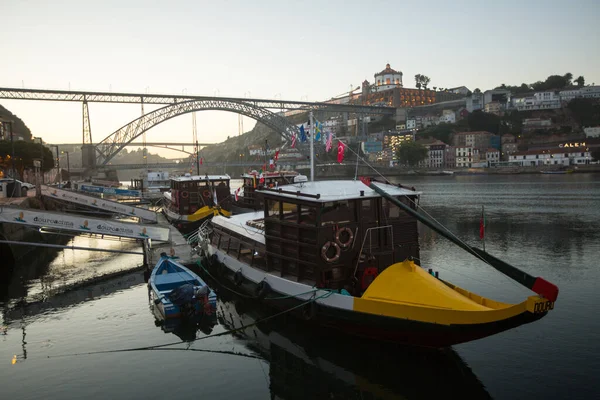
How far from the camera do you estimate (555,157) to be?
10562cm

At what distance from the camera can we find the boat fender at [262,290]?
12531 mm

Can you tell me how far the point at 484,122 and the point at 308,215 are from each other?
135m

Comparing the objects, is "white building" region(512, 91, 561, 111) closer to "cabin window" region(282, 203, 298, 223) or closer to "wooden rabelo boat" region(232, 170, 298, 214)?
"wooden rabelo boat" region(232, 170, 298, 214)

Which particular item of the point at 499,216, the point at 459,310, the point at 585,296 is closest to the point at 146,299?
the point at 459,310

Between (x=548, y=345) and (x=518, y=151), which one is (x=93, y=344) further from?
(x=518, y=151)

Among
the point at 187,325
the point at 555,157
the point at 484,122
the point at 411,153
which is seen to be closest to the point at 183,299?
the point at 187,325

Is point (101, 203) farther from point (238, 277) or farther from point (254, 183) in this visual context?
point (238, 277)

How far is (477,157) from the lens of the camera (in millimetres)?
118125

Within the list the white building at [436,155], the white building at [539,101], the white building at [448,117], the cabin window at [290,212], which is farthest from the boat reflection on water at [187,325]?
the white building at [539,101]

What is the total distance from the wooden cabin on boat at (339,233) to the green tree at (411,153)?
10876cm

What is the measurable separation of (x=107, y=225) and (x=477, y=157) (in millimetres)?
113858

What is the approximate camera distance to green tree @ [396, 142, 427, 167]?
385 feet

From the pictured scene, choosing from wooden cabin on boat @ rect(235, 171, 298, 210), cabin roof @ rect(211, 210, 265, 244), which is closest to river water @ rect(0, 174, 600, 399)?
cabin roof @ rect(211, 210, 265, 244)

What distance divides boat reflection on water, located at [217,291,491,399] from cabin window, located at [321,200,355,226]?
2863mm
